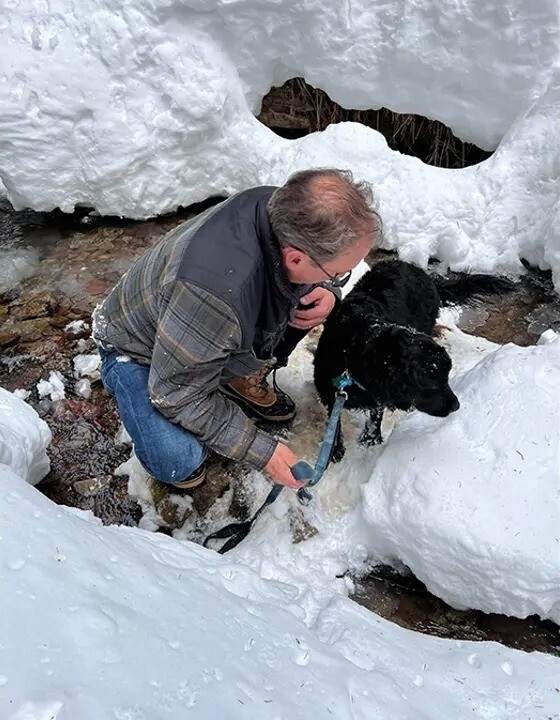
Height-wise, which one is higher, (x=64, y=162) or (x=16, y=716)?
(x=16, y=716)

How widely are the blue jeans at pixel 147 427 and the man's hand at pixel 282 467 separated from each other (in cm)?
33

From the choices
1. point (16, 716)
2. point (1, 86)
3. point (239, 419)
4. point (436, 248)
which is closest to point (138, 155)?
point (1, 86)

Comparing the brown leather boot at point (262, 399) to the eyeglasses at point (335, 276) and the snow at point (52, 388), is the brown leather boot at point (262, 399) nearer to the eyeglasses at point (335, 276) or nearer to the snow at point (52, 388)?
the snow at point (52, 388)

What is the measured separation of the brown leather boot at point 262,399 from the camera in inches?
110

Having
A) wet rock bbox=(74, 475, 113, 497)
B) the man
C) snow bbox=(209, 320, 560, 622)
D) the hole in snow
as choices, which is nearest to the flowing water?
wet rock bbox=(74, 475, 113, 497)

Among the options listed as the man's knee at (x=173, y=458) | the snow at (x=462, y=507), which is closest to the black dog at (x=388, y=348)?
the snow at (x=462, y=507)

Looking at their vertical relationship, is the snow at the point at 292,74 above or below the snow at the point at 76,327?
above

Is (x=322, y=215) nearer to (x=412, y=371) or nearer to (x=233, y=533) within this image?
(x=412, y=371)

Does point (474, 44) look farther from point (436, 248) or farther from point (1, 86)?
point (1, 86)

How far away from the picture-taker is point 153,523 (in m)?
2.44

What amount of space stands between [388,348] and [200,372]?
0.77 meters

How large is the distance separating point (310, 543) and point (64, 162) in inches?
115

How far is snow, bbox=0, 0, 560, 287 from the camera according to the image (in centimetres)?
334

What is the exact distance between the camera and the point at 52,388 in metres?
2.96
